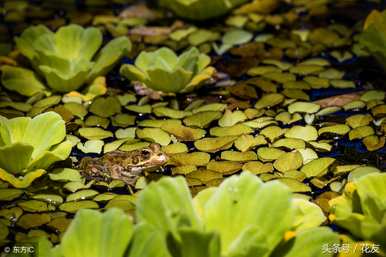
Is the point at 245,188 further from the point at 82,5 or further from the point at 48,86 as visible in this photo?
the point at 82,5

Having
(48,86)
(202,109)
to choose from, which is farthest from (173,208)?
(48,86)

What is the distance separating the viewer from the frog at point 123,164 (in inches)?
67.8

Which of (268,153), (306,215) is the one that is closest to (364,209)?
(306,215)

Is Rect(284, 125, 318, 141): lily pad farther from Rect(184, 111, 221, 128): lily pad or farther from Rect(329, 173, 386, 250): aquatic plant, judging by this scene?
Rect(329, 173, 386, 250): aquatic plant

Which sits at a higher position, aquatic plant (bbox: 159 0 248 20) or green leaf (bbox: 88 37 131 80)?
aquatic plant (bbox: 159 0 248 20)

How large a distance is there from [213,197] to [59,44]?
2.99ft

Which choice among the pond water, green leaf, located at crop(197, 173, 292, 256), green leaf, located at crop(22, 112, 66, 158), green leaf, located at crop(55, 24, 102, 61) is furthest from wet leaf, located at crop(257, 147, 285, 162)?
green leaf, located at crop(55, 24, 102, 61)

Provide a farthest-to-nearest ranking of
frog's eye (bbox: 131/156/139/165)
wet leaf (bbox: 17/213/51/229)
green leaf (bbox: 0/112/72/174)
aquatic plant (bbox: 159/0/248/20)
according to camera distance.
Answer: aquatic plant (bbox: 159/0/248/20), frog's eye (bbox: 131/156/139/165), green leaf (bbox: 0/112/72/174), wet leaf (bbox: 17/213/51/229)

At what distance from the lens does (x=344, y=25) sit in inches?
94.0

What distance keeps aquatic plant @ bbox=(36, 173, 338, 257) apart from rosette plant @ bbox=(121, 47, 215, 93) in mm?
647

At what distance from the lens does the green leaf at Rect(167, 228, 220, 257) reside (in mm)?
1244

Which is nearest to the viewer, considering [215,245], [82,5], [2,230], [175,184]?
[215,245]

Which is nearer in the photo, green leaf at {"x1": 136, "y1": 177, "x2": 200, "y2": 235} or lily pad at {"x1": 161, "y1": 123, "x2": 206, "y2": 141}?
green leaf at {"x1": 136, "y1": 177, "x2": 200, "y2": 235}

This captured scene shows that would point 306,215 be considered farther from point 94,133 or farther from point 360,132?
point 94,133
